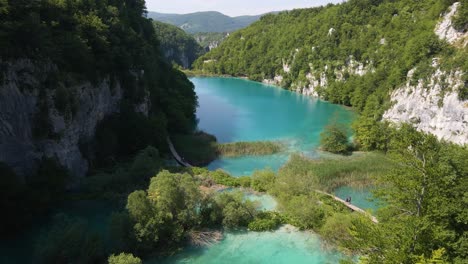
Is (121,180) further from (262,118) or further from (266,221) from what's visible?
(262,118)

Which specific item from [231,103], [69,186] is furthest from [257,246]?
[231,103]

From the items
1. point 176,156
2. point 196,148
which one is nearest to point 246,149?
point 196,148

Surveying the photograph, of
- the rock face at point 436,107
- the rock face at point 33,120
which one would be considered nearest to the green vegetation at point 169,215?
the rock face at point 33,120

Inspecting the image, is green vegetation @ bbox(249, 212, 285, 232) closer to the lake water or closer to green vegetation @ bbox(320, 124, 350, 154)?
the lake water

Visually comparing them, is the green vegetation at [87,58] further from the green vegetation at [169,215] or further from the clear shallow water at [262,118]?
the green vegetation at [169,215]

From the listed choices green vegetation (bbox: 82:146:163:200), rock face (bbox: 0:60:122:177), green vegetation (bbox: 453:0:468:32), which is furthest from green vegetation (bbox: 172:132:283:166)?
green vegetation (bbox: 453:0:468:32)

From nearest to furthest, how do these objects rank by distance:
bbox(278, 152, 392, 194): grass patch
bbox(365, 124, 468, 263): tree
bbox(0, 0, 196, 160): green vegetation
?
bbox(365, 124, 468, 263): tree
bbox(0, 0, 196, 160): green vegetation
bbox(278, 152, 392, 194): grass patch

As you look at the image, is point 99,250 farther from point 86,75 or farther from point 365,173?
point 365,173
